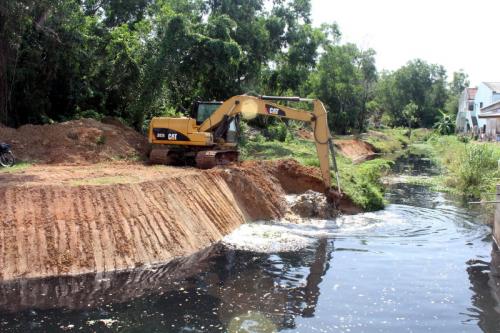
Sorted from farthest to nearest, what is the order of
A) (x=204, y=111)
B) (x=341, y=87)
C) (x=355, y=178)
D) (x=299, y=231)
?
(x=341, y=87) < (x=355, y=178) < (x=204, y=111) < (x=299, y=231)

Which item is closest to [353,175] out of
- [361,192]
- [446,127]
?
[361,192]

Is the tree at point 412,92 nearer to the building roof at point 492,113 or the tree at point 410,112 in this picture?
the tree at point 410,112

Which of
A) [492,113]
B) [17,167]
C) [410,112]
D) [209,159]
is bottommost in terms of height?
[17,167]

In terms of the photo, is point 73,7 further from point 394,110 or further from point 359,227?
point 394,110

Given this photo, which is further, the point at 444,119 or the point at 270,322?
the point at 444,119

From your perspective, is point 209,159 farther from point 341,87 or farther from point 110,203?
point 341,87

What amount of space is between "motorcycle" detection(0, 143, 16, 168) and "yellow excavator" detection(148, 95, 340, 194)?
4899 mm

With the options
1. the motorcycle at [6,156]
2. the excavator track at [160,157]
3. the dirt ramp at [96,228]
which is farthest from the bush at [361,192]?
the motorcycle at [6,156]

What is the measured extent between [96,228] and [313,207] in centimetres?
820

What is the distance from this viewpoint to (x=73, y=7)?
22.7 m

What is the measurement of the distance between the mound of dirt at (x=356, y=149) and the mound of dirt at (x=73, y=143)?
2337 centimetres

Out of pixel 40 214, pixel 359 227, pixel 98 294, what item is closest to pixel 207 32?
pixel 359 227

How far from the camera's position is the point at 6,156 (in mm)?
17859

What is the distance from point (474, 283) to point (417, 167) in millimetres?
28935
